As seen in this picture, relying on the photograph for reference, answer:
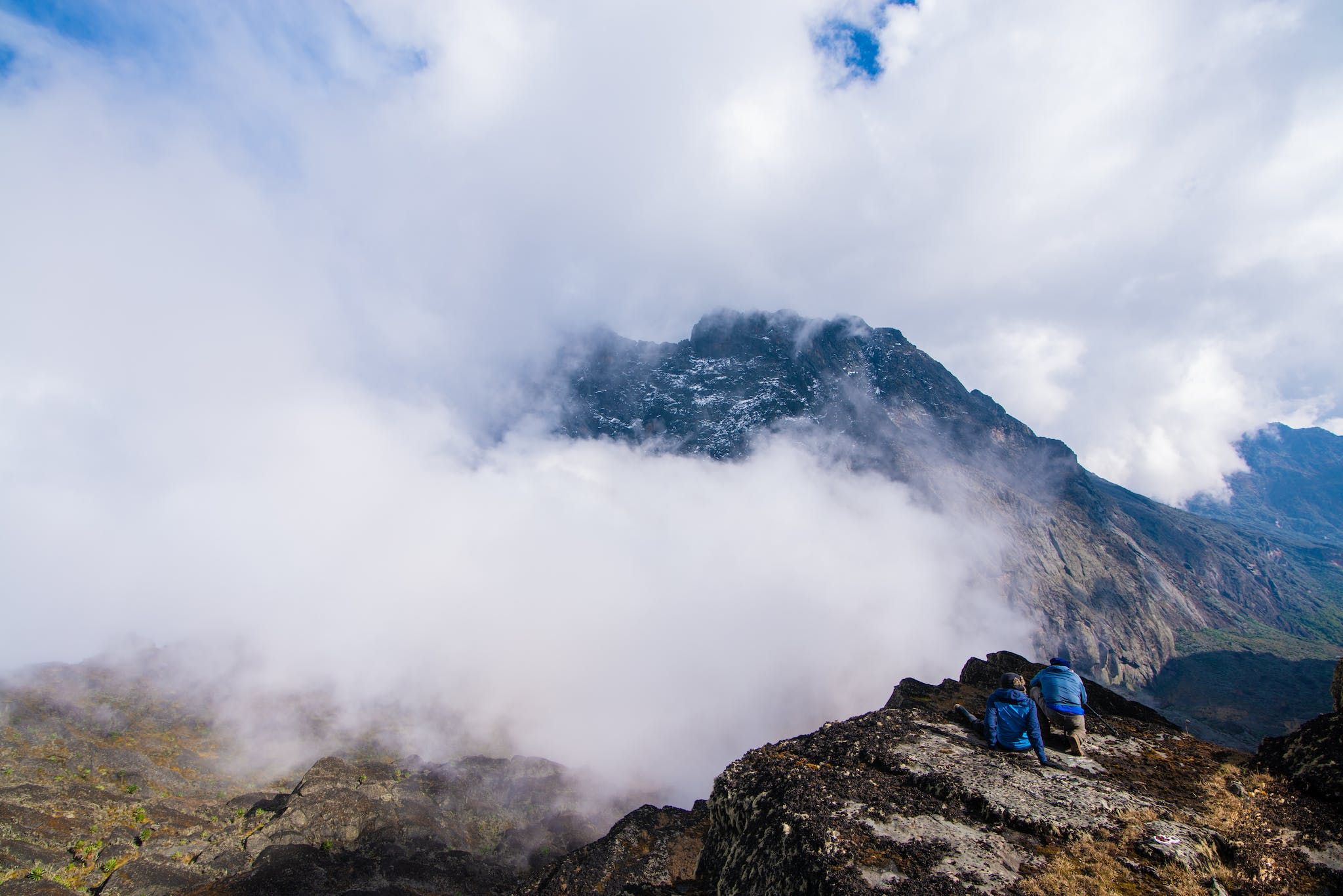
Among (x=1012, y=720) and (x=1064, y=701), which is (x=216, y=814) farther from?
(x=1064, y=701)

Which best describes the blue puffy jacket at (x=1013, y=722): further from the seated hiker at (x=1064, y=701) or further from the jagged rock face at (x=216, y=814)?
the jagged rock face at (x=216, y=814)

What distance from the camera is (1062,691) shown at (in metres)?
16.9

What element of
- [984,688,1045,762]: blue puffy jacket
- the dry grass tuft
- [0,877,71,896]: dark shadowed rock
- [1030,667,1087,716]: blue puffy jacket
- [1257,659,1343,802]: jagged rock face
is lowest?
[0,877,71,896]: dark shadowed rock

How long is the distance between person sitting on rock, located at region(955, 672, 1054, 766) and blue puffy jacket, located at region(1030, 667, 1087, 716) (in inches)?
35.1

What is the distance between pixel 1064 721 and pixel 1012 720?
204cm

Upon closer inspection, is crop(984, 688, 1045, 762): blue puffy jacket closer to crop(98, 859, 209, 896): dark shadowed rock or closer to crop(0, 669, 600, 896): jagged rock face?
crop(0, 669, 600, 896): jagged rock face

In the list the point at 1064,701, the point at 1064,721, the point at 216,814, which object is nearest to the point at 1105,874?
the point at 1064,701

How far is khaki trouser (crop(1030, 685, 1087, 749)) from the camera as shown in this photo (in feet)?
53.4

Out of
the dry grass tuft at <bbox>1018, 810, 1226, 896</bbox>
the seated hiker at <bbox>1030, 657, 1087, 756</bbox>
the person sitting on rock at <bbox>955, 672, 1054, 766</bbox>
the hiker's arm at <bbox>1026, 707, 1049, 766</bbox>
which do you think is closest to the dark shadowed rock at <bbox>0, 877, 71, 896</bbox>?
the person sitting on rock at <bbox>955, 672, 1054, 766</bbox>

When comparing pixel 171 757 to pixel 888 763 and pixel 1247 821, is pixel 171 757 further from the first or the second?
pixel 1247 821

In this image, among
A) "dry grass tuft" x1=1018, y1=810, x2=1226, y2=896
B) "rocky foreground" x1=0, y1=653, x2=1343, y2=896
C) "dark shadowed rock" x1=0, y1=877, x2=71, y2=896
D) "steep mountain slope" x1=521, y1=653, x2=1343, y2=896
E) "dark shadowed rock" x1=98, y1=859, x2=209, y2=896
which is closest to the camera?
"dry grass tuft" x1=1018, y1=810, x2=1226, y2=896

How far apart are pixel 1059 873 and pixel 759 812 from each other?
6441 mm

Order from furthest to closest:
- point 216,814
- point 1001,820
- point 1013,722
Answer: point 216,814, point 1013,722, point 1001,820

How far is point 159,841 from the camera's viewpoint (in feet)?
201
